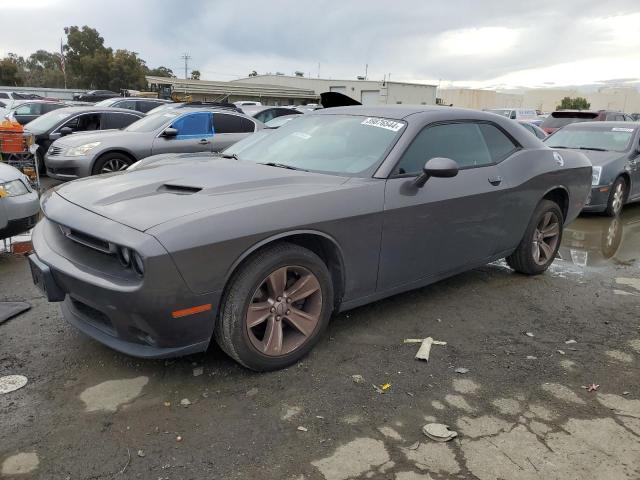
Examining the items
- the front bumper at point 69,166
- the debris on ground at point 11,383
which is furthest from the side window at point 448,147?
the front bumper at point 69,166

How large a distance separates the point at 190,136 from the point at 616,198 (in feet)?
24.2

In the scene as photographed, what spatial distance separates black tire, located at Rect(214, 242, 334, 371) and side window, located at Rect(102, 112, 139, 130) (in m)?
9.29

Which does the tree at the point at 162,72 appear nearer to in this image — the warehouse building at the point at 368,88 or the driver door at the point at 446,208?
the warehouse building at the point at 368,88

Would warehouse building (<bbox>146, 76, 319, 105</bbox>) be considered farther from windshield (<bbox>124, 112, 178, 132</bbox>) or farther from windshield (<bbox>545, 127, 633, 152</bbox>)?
windshield (<bbox>545, 127, 633, 152</bbox>)

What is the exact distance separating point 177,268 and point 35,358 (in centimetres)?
139

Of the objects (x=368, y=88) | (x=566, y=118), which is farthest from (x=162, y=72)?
(x=566, y=118)

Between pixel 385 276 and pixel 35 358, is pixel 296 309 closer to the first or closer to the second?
pixel 385 276

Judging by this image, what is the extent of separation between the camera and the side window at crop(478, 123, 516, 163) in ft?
14.4

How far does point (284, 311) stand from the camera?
3.08m

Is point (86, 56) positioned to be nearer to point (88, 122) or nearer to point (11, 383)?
point (88, 122)

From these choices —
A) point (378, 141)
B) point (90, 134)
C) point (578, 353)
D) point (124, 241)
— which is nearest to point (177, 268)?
point (124, 241)

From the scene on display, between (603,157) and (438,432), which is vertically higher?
(603,157)

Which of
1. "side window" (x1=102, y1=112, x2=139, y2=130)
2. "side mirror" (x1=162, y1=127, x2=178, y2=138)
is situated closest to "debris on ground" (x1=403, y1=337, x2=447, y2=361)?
"side mirror" (x1=162, y1=127, x2=178, y2=138)

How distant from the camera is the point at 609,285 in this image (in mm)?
5016
